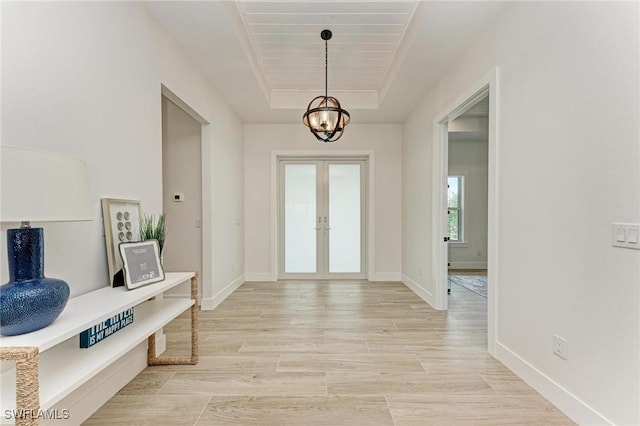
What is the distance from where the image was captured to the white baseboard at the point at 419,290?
395 cm

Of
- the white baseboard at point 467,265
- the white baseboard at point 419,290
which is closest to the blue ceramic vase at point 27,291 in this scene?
the white baseboard at point 419,290

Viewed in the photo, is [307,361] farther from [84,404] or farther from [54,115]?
[54,115]

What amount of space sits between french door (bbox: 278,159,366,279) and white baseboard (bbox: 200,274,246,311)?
3.43ft

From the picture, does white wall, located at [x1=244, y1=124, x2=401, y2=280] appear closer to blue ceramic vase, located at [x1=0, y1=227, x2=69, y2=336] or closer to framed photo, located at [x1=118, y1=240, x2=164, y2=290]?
framed photo, located at [x1=118, y1=240, x2=164, y2=290]

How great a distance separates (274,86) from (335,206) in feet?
7.43

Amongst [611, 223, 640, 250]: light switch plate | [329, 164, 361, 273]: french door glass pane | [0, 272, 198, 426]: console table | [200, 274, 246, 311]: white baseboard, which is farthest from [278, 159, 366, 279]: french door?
[611, 223, 640, 250]: light switch plate

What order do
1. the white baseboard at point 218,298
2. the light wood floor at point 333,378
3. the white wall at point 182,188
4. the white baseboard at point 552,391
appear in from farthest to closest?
the white wall at point 182,188 → the white baseboard at point 218,298 → the light wood floor at point 333,378 → the white baseboard at point 552,391

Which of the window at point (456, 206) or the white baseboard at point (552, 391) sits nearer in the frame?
the white baseboard at point (552, 391)

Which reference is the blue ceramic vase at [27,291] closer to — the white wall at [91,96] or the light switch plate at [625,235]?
the white wall at [91,96]

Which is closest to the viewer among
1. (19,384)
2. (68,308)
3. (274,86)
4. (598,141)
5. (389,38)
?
(19,384)

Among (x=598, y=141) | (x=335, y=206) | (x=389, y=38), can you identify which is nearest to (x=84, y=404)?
(x=598, y=141)

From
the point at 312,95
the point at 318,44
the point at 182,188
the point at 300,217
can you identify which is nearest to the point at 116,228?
the point at 182,188

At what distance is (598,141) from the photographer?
159 cm

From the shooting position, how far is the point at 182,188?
161 inches
